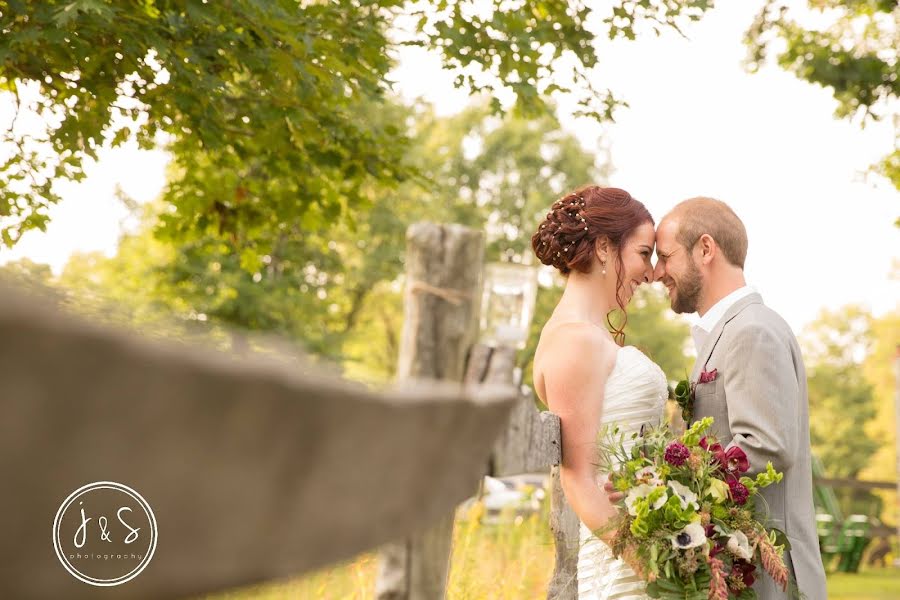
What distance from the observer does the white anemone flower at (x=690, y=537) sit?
297 centimetres

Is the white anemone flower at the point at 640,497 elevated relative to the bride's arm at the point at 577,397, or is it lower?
lower

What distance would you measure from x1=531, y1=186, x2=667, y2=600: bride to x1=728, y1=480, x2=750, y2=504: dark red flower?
1.41 feet

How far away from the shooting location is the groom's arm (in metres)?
3.33

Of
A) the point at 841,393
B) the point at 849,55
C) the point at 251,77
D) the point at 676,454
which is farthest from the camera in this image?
the point at 841,393

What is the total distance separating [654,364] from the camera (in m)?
3.78

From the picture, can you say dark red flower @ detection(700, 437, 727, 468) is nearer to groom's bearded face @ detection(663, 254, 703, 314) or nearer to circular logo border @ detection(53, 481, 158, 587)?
groom's bearded face @ detection(663, 254, 703, 314)

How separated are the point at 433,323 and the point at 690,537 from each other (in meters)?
1.06

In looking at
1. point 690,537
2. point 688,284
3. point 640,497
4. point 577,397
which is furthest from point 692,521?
point 688,284

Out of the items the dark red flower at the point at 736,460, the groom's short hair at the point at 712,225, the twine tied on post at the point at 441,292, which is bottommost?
the dark red flower at the point at 736,460

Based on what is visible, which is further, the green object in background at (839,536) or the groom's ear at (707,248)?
the green object in background at (839,536)

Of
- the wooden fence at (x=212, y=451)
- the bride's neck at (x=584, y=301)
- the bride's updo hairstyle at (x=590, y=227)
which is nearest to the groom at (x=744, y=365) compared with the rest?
the bride's updo hairstyle at (x=590, y=227)

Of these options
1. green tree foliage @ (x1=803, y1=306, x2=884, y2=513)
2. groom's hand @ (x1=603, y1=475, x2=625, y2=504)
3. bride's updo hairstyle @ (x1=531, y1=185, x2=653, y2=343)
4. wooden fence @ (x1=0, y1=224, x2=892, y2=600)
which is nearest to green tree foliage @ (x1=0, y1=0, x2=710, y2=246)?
bride's updo hairstyle @ (x1=531, y1=185, x2=653, y2=343)

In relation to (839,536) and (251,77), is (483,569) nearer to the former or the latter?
(251,77)

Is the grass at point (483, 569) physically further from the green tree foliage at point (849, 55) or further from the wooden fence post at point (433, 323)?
the green tree foliage at point (849, 55)
